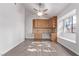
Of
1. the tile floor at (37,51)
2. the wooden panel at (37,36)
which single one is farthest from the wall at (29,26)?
the tile floor at (37,51)

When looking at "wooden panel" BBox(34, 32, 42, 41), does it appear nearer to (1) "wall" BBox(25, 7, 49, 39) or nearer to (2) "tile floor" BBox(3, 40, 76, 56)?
(1) "wall" BBox(25, 7, 49, 39)

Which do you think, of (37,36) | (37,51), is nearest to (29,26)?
(37,36)

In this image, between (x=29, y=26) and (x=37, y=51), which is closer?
(x=37, y=51)

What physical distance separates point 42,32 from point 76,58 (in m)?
10.2

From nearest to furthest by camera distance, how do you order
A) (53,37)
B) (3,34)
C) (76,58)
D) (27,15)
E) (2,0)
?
(76,58) < (2,0) < (3,34) < (53,37) < (27,15)

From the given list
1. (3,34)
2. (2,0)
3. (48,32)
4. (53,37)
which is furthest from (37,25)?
(2,0)

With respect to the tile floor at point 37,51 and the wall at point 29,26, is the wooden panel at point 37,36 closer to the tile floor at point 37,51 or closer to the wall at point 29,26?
the wall at point 29,26

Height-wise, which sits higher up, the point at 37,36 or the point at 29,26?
the point at 29,26

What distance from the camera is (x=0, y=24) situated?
4016 mm

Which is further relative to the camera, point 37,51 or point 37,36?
point 37,36

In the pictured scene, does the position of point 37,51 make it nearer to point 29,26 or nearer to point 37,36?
point 37,36

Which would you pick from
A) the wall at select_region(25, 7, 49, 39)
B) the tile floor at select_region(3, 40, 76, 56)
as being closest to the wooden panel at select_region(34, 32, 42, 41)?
the wall at select_region(25, 7, 49, 39)

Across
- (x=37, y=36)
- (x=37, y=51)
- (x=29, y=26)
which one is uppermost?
(x=29, y=26)

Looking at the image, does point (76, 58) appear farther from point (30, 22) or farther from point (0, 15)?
point (30, 22)
